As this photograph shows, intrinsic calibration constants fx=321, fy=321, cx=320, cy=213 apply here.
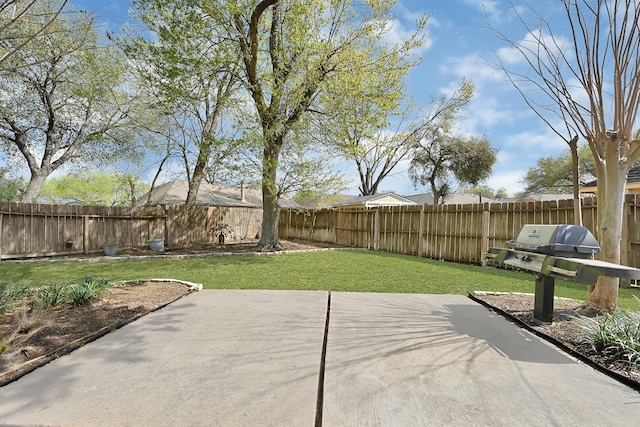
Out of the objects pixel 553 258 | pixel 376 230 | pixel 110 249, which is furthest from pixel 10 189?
pixel 553 258

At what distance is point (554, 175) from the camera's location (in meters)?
29.1

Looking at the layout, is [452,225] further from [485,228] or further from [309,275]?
[309,275]

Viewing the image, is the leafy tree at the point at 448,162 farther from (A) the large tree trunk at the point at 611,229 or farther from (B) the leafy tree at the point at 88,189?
(B) the leafy tree at the point at 88,189

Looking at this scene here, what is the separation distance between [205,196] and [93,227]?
31.0ft

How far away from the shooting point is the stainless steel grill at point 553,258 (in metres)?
2.74

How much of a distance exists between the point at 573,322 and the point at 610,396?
1652 mm

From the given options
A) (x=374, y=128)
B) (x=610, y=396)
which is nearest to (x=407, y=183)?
(x=374, y=128)

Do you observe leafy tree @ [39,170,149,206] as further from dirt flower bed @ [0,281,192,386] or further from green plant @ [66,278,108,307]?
dirt flower bed @ [0,281,192,386]

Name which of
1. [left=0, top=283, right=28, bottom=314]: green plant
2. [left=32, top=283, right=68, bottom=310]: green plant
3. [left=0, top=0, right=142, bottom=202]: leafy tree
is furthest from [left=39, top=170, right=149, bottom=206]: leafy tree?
[left=32, top=283, right=68, bottom=310]: green plant

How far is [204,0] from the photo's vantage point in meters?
9.04

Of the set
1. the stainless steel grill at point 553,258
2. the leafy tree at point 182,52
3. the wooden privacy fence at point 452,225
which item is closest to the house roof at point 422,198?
the wooden privacy fence at point 452,225

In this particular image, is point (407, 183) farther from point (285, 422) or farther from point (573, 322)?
point (285, 422)

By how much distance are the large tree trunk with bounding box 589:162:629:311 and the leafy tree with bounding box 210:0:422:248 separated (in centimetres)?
758

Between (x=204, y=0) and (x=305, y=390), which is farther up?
(x=204, y=0)
